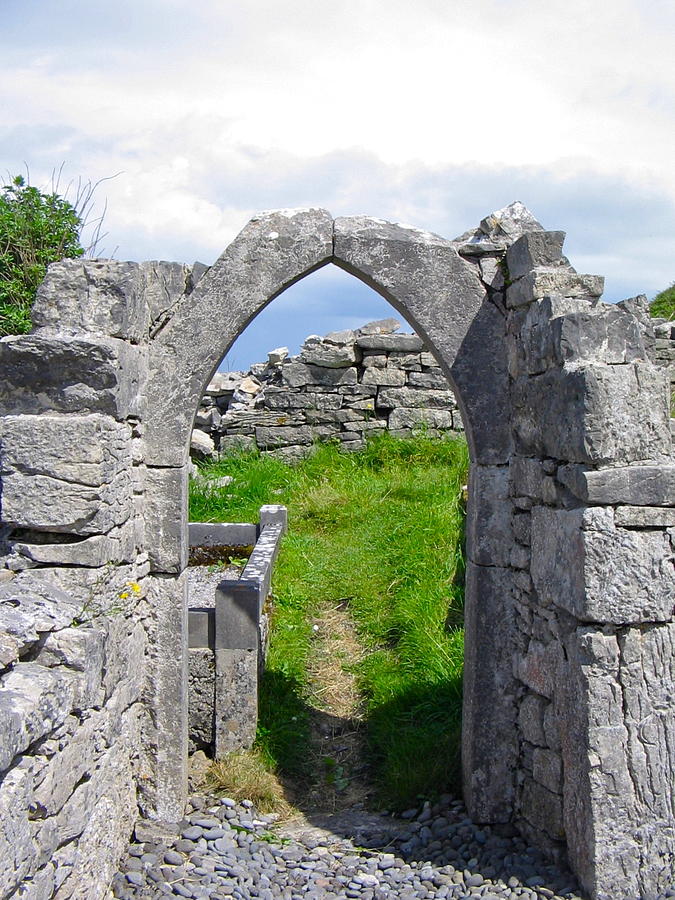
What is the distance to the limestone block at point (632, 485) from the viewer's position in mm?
3066

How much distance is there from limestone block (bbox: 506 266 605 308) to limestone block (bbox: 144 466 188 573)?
1921 millimetres

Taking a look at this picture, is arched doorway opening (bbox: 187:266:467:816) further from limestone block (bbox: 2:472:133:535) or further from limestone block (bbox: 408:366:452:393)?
limestone block (bbox: 2:472:133:535)

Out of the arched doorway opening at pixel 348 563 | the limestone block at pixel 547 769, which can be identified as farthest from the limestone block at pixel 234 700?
the limestone block at pixel 547 769

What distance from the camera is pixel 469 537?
4141 mm

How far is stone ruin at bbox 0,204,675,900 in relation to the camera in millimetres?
3055

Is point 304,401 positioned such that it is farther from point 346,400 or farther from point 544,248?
point 544,248

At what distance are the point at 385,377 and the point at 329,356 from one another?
75 centimetres

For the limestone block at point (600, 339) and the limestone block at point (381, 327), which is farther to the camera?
the limestone block at point (381, 327)

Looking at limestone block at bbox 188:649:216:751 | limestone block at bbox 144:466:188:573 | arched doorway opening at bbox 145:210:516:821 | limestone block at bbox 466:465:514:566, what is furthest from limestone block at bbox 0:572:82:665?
limestone block at bbox 466:465:514:566

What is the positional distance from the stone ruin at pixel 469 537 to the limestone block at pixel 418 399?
583 centimetres

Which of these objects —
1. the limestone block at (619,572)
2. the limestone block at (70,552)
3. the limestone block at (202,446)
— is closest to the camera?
the limestone block at (619,572)

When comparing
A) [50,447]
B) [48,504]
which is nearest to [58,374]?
[50,447]

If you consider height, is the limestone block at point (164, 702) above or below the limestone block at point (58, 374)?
below

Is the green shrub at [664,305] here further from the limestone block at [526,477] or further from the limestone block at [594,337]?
the limestone block at [594,337]
